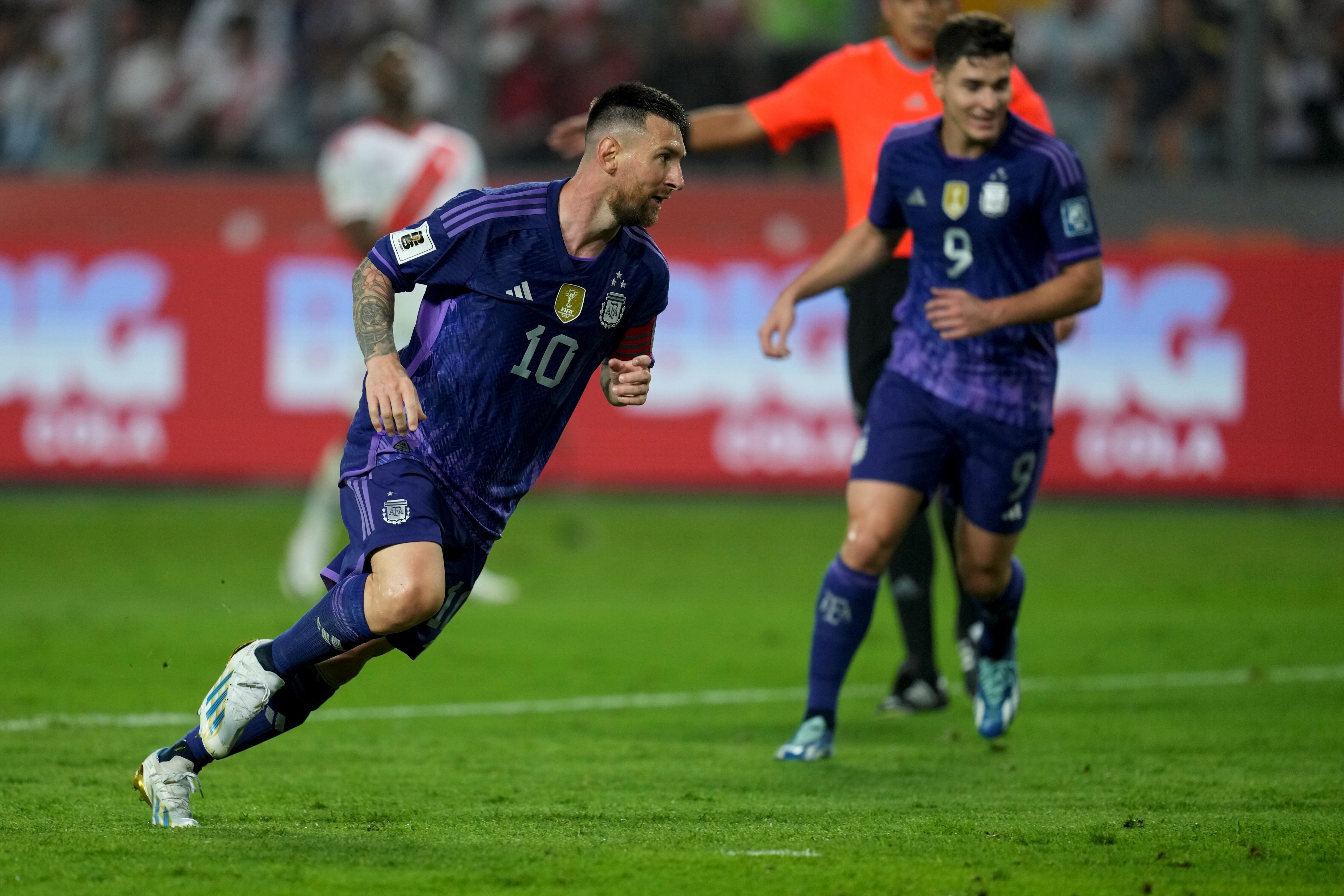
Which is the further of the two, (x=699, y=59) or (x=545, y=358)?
(x=699, y=59)

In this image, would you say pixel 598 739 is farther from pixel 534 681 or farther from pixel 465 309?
pixel 465 309

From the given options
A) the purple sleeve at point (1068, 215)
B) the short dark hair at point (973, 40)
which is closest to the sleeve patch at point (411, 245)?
the short dark hair at point (973, 40)

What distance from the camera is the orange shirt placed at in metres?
7.10

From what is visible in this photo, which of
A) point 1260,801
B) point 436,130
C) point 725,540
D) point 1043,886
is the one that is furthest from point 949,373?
point 725,540

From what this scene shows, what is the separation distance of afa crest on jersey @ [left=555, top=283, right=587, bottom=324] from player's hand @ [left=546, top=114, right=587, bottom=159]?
180 centimetres

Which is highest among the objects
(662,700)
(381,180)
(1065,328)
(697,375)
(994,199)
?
(381,180)

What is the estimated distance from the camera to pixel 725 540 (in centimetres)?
1298

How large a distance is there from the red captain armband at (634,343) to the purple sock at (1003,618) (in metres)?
1.96

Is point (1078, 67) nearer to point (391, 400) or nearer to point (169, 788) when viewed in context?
point (391, 400)

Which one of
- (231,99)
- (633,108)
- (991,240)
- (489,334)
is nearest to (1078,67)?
(231,99)

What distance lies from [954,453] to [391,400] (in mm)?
2376

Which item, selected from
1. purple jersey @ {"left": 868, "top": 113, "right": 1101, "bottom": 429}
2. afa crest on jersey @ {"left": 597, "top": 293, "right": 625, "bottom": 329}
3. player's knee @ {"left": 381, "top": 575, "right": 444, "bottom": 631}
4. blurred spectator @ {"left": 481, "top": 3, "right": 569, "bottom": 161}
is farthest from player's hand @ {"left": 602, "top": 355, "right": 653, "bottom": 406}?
blurred spectator @ {"left": 481, "top": 3, "right": 569, "bottom": 161}

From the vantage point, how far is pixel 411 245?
5031 millimetres

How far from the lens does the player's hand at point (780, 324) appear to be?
21.1 ft
